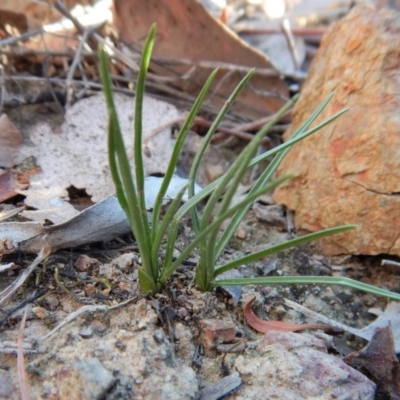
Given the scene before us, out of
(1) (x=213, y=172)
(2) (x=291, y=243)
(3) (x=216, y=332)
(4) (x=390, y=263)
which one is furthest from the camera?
(1) (x=213, y=172)

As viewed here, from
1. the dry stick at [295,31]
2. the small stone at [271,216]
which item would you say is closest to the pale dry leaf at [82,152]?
the small stone at [271,216]

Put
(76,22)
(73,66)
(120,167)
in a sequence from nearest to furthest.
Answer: (120,167)
(73,66)
(76,22)

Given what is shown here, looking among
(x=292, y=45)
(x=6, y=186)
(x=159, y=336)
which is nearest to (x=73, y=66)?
(x=6, y=186)

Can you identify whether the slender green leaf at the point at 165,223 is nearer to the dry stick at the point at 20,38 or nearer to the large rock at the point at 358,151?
the large rock at the point at 358,151

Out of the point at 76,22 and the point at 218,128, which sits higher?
the point at 76,22

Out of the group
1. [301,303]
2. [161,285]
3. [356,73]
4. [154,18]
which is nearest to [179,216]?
[161,285]

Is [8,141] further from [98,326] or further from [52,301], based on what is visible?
[98,326]
